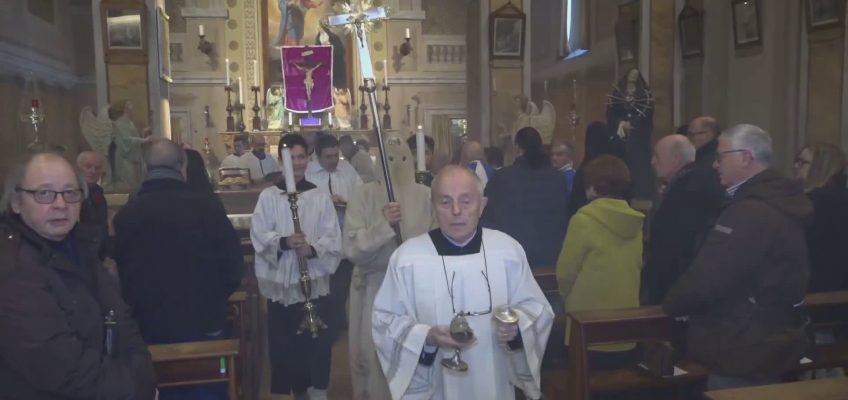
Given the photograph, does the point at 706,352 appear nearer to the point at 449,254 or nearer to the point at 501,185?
the point at 449,254

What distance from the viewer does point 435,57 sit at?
15.4 meters

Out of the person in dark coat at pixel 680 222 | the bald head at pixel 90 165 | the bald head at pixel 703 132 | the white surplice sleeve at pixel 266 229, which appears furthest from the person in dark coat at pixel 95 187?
the bald head at pixel 703 132

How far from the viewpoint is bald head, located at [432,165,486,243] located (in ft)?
8.69

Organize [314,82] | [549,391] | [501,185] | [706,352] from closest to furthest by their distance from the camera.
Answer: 1. [706,352]
2. [549,391]
3. [501,185]
4. [314,82]

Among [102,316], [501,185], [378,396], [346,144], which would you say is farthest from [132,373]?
[346,144]

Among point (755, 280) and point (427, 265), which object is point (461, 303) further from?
point (755, 280)

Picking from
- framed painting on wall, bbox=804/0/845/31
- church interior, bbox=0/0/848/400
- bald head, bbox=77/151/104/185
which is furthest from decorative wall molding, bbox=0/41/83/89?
framed painting on wall, bbox=804/0/845/31

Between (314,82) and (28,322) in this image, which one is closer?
(28,322)

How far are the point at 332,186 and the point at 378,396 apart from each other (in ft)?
7.93

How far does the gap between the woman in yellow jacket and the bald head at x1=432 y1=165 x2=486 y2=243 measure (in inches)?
41.6

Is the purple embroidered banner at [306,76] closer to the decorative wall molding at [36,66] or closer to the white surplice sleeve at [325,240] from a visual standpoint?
the decorative wall molding at [36,66]

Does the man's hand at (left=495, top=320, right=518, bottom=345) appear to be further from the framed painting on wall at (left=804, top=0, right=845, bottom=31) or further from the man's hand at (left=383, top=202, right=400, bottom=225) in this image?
the framed painting on wall at (left=804, top=0, right=845, bottom=31)

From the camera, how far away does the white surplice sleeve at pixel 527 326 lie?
2.67m

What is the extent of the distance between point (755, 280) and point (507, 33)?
26.8 ft
